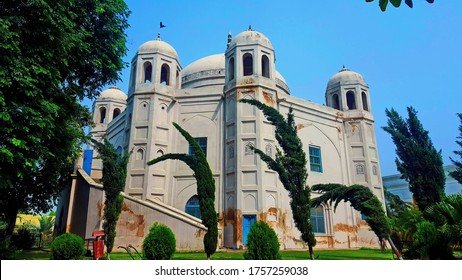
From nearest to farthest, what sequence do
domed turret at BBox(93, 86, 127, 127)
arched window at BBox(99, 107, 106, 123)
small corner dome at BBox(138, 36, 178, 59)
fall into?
small corner dome at BBox(138, 36, 178, 59)
domed turret at BBox(93, 86, 127, 127)
arched window at BBox(99, 107, 106, 123)

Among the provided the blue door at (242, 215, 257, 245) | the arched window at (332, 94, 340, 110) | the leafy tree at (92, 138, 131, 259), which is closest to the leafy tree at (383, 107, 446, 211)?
the blue door at (242, 215, 257, 245)

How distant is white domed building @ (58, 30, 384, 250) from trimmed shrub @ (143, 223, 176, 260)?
5.27 m

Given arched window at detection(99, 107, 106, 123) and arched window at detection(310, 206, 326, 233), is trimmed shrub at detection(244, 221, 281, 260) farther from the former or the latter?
arched window at detection(99, 107, 106, 123)

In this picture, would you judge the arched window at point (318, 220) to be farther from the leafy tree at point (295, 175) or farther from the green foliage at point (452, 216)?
Answer: the green foliage at point (452, 216)

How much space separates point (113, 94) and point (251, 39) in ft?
46.2

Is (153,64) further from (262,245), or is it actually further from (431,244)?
(431,244)

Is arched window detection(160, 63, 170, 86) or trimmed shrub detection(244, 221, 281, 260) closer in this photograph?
trimmed shrub detection(244, 221, 281, 260)

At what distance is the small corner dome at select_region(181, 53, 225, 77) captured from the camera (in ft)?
81.6

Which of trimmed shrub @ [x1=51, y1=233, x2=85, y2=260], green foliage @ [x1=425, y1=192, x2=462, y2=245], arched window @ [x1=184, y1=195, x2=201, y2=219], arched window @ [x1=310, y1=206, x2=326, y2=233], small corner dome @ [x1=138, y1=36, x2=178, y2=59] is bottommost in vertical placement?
trimmed shrub @ [x1=51, y1=233, x2=85, y2=260]

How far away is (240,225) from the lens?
642 inches

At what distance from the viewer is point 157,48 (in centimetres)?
2102

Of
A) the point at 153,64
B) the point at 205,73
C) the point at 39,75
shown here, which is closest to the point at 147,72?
the point at 153,64

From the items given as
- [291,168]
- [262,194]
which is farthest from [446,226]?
[262,194]

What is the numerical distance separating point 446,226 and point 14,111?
Result: 35.7ft
